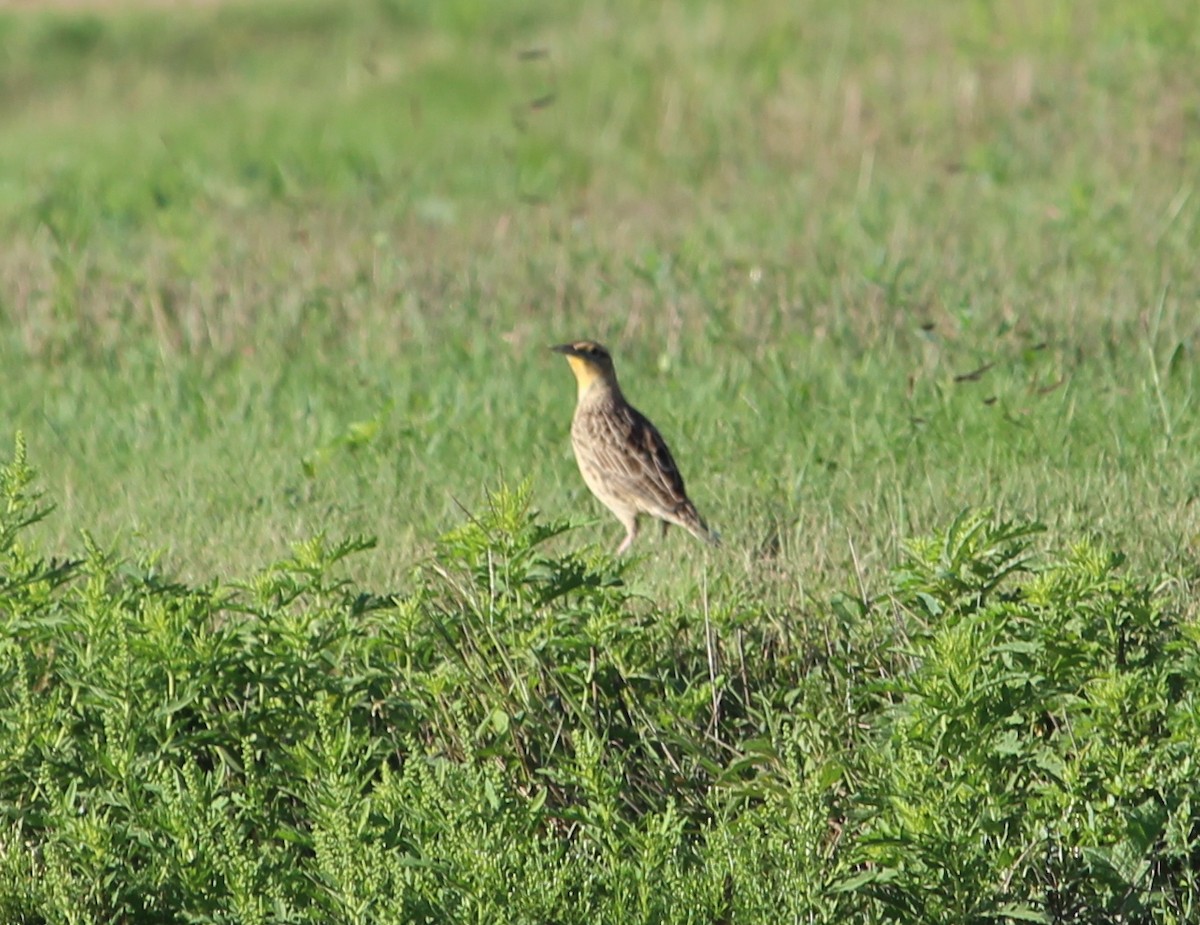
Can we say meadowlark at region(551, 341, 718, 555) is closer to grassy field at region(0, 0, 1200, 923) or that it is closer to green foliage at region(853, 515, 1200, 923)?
grassy field at region(0, 0, 1200, 923)

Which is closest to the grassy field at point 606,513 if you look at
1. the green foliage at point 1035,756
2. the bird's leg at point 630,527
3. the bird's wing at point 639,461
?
the green foliage at point 1035,756

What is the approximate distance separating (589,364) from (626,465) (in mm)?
969

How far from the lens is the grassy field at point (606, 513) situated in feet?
19.5


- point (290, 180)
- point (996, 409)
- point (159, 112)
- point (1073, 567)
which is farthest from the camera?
point (159, 112)

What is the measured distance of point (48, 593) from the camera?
6.71 m

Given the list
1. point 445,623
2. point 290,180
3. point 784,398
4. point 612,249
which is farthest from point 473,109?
point 445,623

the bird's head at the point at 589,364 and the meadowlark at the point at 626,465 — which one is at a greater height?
the bird's head at the point at 589,364

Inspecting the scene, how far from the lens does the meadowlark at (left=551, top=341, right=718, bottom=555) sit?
8273mm

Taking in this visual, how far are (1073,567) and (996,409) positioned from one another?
310 centimetres

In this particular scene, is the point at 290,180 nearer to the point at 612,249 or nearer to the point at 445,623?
the point at 612,249

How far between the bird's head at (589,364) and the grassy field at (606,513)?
0.52m

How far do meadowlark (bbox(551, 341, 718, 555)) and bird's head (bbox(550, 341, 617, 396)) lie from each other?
1.2 inches

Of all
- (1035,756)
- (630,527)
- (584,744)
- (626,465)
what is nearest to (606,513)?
(630,527)

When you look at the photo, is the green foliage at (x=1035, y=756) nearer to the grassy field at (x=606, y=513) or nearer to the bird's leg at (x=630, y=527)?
the grassy field at (x=606, y=513)
